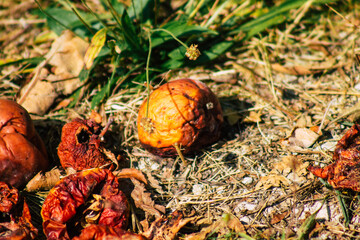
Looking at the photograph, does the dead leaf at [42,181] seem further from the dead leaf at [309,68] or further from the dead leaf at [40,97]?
the dead leaf at [309,68]

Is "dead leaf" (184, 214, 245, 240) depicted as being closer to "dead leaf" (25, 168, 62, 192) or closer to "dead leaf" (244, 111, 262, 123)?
"dead leaf" (244, 111, 262, 123)

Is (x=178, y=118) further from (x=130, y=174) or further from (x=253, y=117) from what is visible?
(x=253, y=117)

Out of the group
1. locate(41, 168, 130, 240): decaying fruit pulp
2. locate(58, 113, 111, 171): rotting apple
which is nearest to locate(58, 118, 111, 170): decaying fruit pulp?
locate(58, 113, 111, 171): rotting apple

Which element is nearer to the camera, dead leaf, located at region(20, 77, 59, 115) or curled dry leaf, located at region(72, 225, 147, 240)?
curled dry leaf, located at region(72, 225, 147, 240)

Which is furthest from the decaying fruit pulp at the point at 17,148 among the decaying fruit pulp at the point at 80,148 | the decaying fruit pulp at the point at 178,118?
the decaying fruit pulp at the point at 178,118

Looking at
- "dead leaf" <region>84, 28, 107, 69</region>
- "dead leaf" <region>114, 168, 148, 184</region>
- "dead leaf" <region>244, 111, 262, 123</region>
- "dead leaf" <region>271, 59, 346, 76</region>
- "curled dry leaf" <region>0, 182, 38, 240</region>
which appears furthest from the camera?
"dead leaf" <region>271, 59, 346, 76</region>

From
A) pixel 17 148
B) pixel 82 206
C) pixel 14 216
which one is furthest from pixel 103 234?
pixel 17 148

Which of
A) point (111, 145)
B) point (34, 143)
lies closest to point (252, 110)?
point (111, 145)
